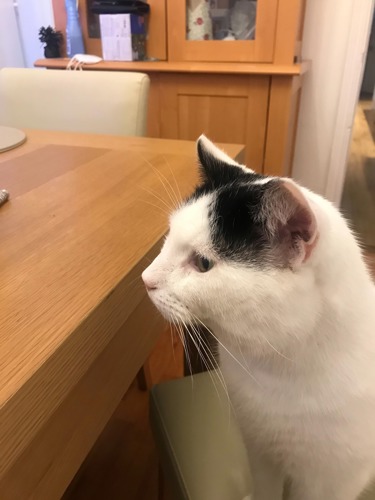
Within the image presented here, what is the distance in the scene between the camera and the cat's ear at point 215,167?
611mm

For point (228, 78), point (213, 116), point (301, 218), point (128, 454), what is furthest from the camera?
point (213, 116)

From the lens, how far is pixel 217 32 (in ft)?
6.44

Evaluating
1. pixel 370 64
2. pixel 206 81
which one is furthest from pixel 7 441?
pixel 370 64

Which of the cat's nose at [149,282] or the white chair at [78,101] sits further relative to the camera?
the white chair at [78,101]

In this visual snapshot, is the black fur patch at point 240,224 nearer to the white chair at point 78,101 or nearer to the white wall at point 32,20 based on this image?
the white chair at point 78,101

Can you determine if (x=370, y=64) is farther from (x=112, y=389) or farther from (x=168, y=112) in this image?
(x=112, y=389)

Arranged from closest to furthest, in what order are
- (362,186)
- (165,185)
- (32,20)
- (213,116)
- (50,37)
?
(165,185)
(213,116)
(50,37)
(32,20)
(362,186)

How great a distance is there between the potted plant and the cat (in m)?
1.85

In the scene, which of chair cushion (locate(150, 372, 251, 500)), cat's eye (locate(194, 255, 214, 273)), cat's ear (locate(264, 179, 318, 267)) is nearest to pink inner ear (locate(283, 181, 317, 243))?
cat's ear (locate(264, 179, 318, 267))

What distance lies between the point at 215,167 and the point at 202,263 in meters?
0.17

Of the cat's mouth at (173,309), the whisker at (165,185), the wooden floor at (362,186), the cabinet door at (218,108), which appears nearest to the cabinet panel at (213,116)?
the cabinet door at (218,108)

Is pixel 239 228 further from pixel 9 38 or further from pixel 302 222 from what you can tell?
pixel 9 38

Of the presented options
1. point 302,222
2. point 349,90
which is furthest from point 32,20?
point 302,222

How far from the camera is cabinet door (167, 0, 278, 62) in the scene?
6.15ft
